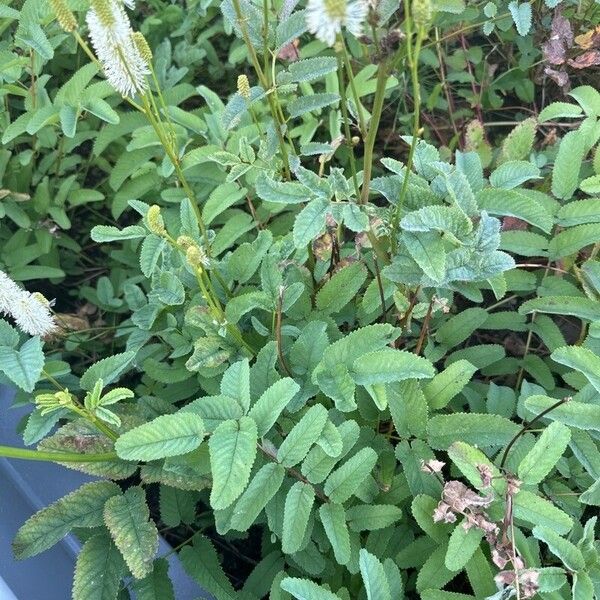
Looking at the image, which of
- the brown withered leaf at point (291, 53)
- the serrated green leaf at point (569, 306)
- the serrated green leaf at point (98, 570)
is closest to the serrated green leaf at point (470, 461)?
the serrated green leaf at point (569, 306)

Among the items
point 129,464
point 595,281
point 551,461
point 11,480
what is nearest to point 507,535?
point 551,461

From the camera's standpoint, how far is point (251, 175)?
1503 mm

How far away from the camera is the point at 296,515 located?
3.25ft

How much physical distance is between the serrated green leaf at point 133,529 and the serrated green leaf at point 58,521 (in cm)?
3

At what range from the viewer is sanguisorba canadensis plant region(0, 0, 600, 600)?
955mm

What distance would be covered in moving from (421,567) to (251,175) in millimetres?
853

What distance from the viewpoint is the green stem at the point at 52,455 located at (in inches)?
35.7

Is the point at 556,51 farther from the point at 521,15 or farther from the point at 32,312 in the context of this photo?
the point at 32,312

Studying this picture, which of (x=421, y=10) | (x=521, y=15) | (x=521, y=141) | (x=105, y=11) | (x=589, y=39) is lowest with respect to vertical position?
(x=521, y=141)

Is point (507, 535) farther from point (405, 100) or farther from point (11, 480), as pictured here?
point (405, 100)

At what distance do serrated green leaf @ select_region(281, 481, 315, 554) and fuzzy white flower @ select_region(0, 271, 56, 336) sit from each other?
521 millimetres

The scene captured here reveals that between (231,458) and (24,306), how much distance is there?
1.54ft

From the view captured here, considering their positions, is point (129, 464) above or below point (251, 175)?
below

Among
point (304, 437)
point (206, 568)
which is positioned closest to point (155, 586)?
point (206, 568)
